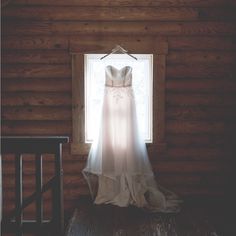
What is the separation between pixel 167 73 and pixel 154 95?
0.95 feet

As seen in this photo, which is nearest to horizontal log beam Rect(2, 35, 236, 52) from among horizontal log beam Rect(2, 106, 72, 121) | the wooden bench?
horizontal log beam Rect(2, 106, 72, 121)

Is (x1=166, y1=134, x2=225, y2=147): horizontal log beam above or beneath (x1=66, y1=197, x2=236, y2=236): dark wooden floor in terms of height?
above

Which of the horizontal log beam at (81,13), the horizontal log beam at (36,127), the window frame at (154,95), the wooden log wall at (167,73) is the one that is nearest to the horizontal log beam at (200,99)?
the wooden log wall at (167,73)

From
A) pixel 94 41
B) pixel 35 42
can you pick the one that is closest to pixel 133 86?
pixel 94 41

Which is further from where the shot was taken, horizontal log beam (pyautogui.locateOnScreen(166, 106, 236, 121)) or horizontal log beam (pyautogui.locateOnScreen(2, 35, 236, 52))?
horizontal log beam (pyautogui.locateOnScreen(166, 106, 236, 121))

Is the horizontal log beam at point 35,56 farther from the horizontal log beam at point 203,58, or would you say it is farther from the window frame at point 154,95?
the horizontal log beam at point 203,58

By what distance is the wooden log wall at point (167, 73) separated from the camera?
14.8ft

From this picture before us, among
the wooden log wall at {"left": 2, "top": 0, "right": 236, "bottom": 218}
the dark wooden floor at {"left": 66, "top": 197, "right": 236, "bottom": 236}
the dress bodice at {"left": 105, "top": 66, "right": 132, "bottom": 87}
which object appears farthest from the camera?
the wooden log wall at {"left": 2, "top": 0, "right": 236, "bottom": 218}

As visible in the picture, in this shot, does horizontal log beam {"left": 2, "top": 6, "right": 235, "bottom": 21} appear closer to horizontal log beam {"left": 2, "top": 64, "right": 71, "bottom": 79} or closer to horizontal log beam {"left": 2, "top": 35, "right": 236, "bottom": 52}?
horizontal log beam {"left": 2, "top": 35, "right": 236, "bottom": 52}

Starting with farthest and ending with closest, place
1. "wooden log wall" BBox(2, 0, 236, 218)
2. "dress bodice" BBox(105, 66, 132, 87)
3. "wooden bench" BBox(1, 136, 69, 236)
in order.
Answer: "wooden log wall" BBox(2, 0, 236, 218), "dress bodice" BBox(105, 66, 132, 87), "wooden bench" BBox(1, 136, 69, 236)

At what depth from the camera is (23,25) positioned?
4.52 m

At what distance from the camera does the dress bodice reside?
14.4ft

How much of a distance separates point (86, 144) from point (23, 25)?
1506 millimetres

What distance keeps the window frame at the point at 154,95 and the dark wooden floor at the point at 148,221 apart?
685 millimetres
